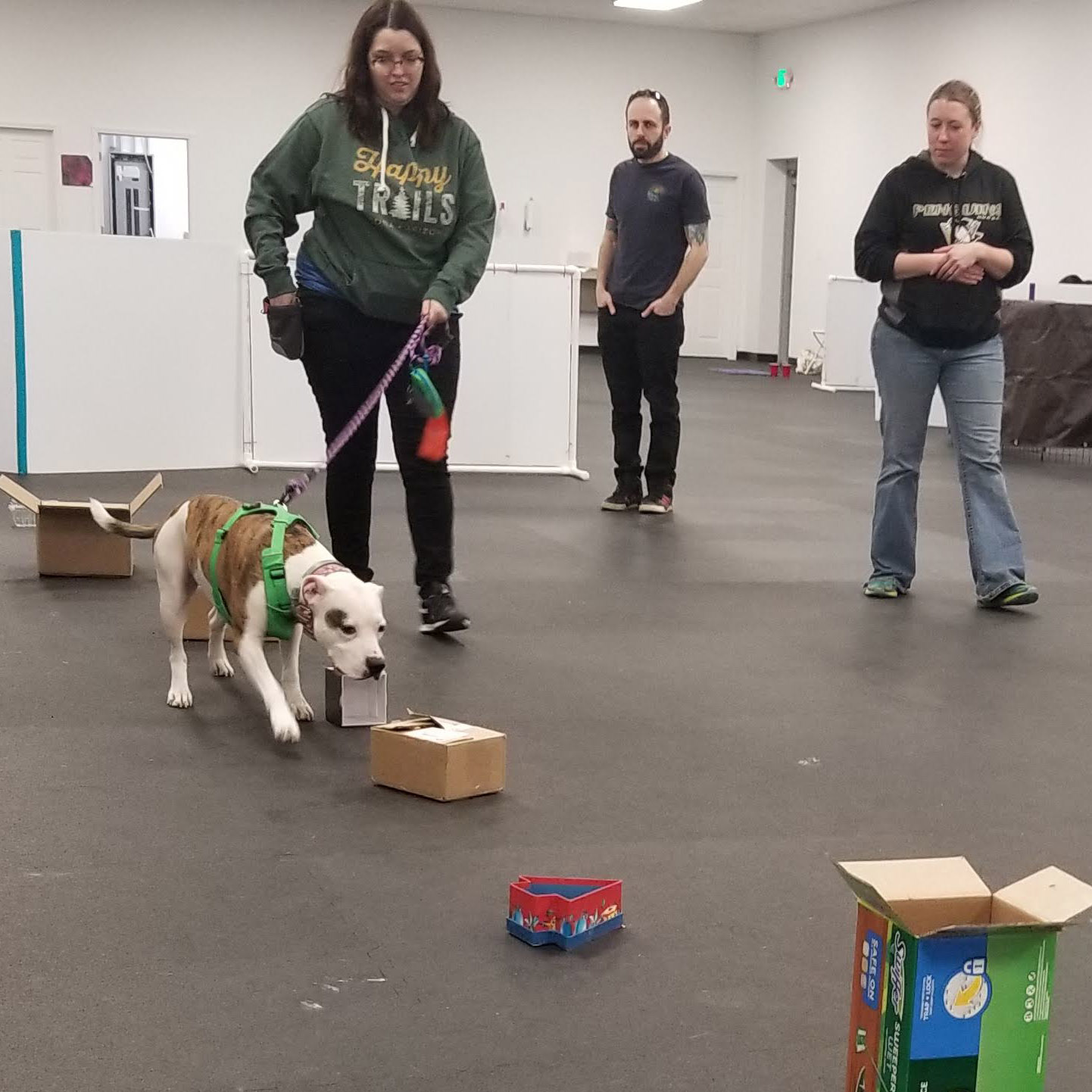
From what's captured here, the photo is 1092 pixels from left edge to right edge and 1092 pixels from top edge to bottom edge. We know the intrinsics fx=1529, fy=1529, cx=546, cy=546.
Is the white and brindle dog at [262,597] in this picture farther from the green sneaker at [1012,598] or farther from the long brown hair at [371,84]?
the green sneaker at [1012,598]

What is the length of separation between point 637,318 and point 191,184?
11.4 m

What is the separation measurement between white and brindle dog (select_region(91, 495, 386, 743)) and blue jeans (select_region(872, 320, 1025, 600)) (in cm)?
226

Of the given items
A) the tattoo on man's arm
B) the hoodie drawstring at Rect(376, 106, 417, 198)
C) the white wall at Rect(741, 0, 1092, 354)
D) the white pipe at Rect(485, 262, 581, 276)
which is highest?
the white wall at Rect(741, 0, 1092, 354)

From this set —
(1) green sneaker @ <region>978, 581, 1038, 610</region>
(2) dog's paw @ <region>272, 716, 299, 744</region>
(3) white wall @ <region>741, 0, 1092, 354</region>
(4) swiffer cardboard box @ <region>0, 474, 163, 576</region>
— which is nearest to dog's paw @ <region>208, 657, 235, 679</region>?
(2) dog's paw @ <region>272, 716, 299, 744</region>

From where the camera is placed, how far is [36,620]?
14.3 ft

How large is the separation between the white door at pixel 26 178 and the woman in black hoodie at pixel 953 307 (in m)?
13.0

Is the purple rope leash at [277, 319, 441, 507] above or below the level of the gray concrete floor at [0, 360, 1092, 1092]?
above

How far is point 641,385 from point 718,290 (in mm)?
13050

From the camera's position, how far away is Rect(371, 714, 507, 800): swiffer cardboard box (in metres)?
2.90

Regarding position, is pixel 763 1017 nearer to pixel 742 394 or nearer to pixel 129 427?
pixel 129 427

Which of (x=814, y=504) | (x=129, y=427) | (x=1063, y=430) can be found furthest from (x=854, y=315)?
(x=129, y=427)

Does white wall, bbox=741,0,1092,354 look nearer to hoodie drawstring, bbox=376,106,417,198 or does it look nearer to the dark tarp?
the dark tarp

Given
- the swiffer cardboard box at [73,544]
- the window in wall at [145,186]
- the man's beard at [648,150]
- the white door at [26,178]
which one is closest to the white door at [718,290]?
the window in wall at [145,186]

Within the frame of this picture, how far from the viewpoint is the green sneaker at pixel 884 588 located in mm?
5035
